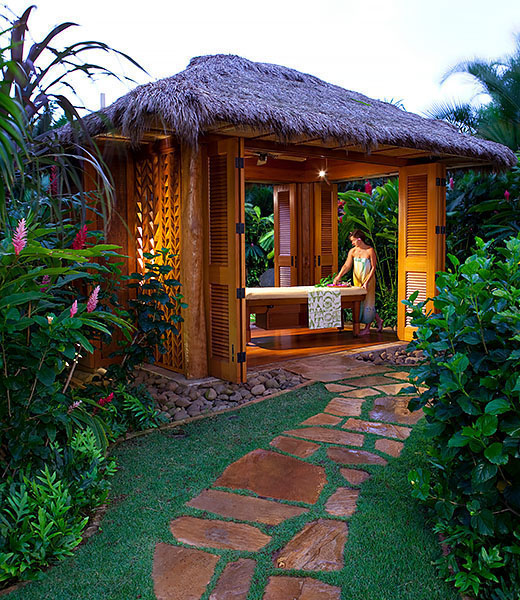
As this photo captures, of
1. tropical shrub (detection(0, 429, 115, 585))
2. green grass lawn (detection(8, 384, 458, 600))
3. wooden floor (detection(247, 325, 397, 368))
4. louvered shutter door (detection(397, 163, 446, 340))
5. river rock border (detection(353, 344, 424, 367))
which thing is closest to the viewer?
green grass lawn (detection(8, 384, 458, 600))

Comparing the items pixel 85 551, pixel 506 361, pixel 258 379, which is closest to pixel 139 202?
pixel 258 379

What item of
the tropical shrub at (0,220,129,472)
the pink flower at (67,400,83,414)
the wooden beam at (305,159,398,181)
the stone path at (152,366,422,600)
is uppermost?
the wooden beam at (305,159,398,181)

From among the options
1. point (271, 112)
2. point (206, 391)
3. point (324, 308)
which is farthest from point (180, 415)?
point (324, 308)

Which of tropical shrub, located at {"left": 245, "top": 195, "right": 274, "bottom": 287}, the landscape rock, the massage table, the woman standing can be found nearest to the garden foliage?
the landscape rock

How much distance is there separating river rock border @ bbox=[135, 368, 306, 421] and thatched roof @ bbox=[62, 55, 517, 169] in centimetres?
229

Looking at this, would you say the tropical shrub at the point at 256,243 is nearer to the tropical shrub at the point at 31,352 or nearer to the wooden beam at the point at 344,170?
the wooden beam at the point at 344,170

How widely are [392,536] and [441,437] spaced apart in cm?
59

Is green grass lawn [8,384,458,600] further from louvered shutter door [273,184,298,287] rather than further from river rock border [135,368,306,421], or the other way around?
louvered shutter door [273,184,298,287]

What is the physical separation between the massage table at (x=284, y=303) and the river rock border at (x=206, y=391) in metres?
1.34

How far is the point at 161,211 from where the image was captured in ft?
21.0

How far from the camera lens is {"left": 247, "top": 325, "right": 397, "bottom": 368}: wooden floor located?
7.45 m

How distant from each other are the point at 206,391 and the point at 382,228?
5691 millimetres

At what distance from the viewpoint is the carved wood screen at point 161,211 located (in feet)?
20.2

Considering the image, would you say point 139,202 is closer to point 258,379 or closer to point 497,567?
point 258,379
